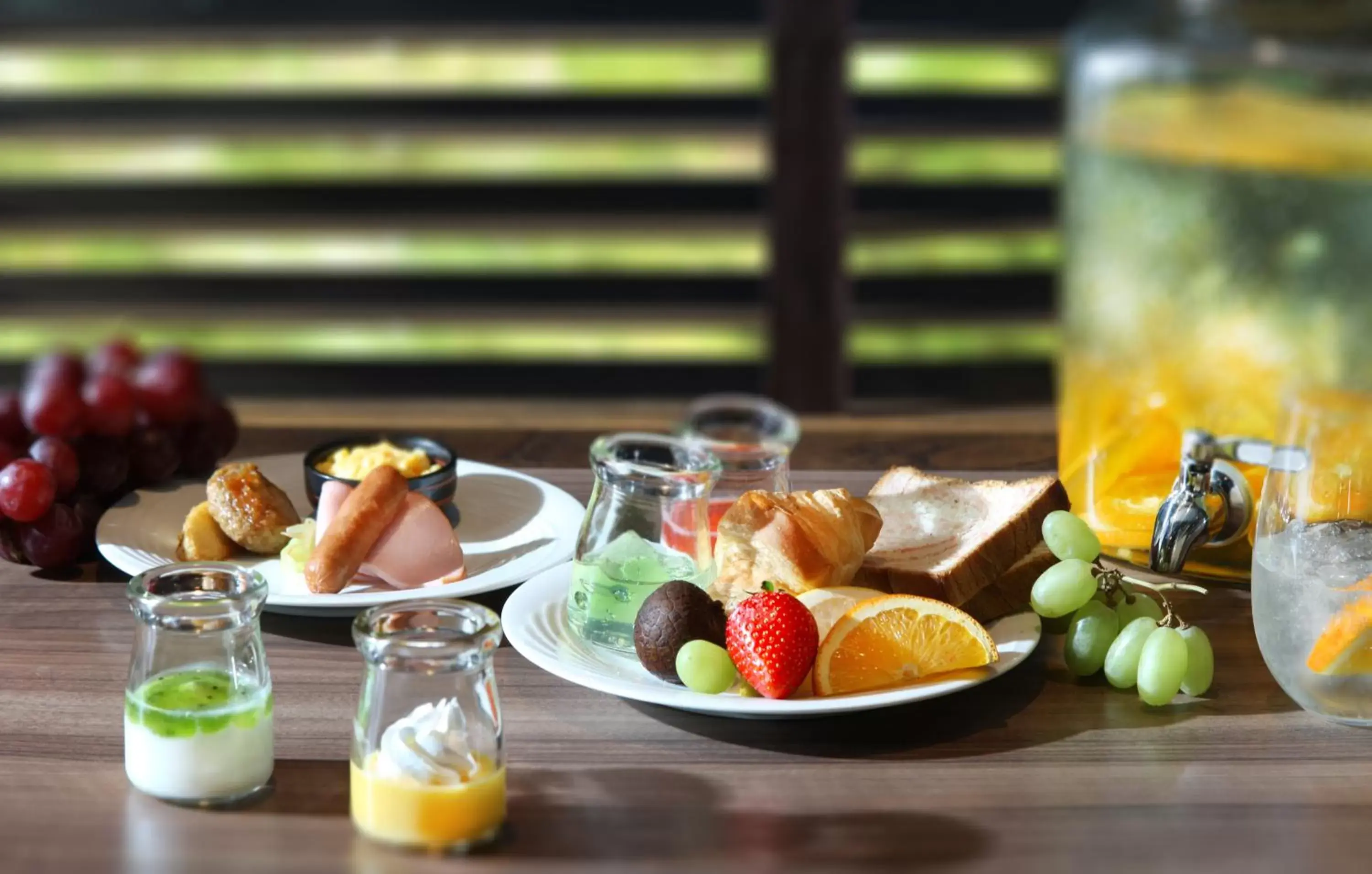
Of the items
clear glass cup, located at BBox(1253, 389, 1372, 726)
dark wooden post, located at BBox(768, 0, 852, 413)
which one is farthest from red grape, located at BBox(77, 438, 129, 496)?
dark wooden post, located at BBox(768, 0, 852, 413)

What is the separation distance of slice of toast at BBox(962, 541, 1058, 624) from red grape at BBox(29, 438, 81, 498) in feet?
2.67

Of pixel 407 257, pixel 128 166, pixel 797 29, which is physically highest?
pixel 797 29

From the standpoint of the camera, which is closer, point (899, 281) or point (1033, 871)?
point (1033, 871)

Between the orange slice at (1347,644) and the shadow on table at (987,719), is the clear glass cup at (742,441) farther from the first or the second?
the orange slice at (1347,644)

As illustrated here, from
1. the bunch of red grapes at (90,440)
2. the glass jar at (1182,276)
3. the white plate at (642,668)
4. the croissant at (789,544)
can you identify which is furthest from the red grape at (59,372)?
the glass jar at (1182,276)

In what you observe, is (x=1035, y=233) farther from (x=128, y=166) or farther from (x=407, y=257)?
(x=128, y=166)

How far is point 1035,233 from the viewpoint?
334 centimetres

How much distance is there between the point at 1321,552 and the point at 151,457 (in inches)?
42.3

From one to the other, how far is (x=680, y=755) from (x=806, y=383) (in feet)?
7.36

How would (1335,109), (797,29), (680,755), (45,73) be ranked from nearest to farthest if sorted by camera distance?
(680,755), (1335,109), (797,29), (45,73)

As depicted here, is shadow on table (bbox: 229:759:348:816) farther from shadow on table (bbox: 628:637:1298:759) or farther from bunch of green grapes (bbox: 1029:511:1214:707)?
bunch of green grapes (bbox: 1029:511:1214:707)

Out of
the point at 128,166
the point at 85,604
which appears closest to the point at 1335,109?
the point at 85,604

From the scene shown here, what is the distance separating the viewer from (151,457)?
5.00 ft

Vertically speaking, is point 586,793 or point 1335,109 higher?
point 1335,109
